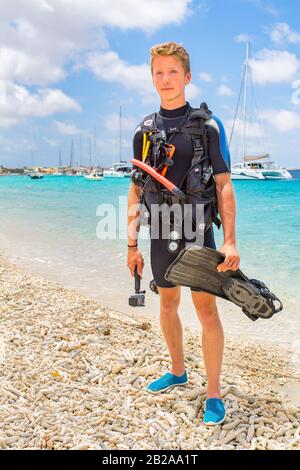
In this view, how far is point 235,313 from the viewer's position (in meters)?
6.91

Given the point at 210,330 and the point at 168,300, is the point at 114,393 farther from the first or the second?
the point at 210,330

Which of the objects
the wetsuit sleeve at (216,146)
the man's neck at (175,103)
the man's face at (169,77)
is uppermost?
the man's face at (169,77)

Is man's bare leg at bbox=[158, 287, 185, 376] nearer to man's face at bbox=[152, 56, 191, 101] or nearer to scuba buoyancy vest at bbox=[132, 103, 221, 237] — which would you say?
scuba buoyancy vest at bbox=[132, 103, 221, 237]

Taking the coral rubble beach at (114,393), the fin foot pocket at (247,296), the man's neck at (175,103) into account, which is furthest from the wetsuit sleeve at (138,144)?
the coral rubble beach at (114,393)

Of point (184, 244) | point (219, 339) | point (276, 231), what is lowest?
point (276, 231)

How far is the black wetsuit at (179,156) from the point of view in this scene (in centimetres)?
278

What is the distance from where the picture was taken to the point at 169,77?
288 cm

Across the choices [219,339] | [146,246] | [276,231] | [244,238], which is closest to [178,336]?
[219,339]

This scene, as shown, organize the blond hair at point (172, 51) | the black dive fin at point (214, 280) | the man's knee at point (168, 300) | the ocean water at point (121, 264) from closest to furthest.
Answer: the black dive fin at point (214, 280) → the blond hair at point (172, 51) → the man's knee at point (168, 300) → the ocean water at point (121, 264)

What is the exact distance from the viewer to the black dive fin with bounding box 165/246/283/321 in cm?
272

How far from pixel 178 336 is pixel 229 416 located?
2.19 feet

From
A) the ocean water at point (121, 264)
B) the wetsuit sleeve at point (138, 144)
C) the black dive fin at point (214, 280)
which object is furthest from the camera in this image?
the ocean water at point (121, 264)

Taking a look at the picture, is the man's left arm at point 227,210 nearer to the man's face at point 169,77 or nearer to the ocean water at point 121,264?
the man's face at point 169,77
